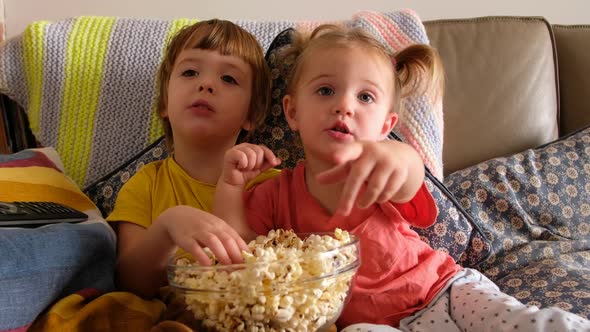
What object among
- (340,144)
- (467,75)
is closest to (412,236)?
(340,144)

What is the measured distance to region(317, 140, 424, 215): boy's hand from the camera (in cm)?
67

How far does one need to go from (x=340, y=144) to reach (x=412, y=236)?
210 mm

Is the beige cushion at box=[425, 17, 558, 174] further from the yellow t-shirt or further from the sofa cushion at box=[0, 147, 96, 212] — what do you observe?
the sofa cushion at box=[0, 147, 96, 212]

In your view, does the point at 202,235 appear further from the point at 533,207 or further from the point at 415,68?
the point at 533,207

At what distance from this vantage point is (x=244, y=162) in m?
0.88

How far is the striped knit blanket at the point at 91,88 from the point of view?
1.21 m

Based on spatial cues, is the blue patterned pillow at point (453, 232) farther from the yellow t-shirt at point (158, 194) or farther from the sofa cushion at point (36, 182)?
the sofa cushion at point (36, 182)

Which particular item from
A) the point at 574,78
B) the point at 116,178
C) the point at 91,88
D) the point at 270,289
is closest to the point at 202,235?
the point at 270,289

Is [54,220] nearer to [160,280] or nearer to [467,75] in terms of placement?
[160,280]

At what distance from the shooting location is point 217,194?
0.93m

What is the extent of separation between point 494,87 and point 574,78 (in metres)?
0.30

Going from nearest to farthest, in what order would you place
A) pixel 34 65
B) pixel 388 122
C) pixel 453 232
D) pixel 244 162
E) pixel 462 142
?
pixel 244 162, pixel 388 122, pixel 453 232, pixel 34 65, pixel 462 142

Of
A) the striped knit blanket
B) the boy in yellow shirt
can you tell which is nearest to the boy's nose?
the boy in yellow shirt

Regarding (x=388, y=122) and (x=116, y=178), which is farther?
(x=116, y=178)
